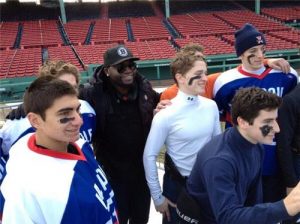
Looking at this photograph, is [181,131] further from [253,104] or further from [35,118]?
[35,118]

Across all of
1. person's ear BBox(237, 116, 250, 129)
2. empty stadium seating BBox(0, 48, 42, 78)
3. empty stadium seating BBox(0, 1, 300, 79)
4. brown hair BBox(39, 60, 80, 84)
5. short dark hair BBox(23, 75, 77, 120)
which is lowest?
empty stadium seating BBox(0, 48, 42, 78)

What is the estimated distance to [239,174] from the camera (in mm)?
1687

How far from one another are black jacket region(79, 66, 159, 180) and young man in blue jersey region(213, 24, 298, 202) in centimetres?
65

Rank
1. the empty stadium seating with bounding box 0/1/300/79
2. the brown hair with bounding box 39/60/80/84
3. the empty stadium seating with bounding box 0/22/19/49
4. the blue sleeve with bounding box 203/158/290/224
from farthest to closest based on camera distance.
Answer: the empty stadium seating with bounding box 0/22/19/49 → the empty stadium seating with bounding box 0/1/300/79 → the brown hair with bounding box 39/60/80/84 → the blue sleeve with bounding box 203/158/290/224

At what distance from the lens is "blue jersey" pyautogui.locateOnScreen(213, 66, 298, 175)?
2.70 metres

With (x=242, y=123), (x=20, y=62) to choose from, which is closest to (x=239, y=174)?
(x=242, y=123)

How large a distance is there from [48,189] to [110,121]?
4.38ft

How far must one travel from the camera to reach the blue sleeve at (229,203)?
151 centimetres

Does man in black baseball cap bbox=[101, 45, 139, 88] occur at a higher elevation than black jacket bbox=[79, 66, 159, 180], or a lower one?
higher

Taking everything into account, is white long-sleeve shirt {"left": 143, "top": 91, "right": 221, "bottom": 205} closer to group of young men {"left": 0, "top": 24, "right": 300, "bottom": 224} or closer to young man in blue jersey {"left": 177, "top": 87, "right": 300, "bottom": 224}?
group of young men {"left": 0, "top": 24, "right": 300, "bottom": 224}

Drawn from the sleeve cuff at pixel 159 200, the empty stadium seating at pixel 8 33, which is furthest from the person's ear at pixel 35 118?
the empty stadium seating at pixel 8 33

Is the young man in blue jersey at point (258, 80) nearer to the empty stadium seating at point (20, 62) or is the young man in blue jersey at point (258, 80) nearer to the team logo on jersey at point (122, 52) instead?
the team logo on jersey at point (122, 52)

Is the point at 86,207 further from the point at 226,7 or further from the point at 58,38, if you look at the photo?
the point at 226,7

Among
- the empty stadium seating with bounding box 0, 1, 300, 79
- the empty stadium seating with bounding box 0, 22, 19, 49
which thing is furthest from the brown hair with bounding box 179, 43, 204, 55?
the empty stadium seating with bounding box 0, 22, 19, 49
